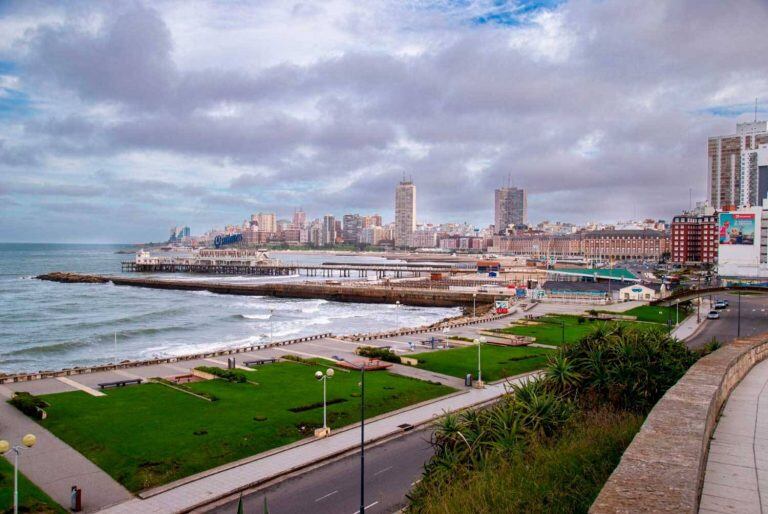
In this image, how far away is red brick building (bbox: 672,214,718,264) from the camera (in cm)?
14862

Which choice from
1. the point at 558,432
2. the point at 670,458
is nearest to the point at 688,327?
the point at 558,432

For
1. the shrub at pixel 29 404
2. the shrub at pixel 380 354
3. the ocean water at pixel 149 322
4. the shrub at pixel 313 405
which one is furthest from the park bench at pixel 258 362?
the ocean water at pixel 149 322

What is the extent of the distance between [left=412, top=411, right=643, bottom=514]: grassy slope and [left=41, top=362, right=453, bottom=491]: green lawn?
10682 mm

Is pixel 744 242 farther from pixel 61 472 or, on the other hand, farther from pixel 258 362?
pixel 61 472

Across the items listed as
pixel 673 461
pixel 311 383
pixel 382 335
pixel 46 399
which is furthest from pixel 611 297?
pixel 673 461

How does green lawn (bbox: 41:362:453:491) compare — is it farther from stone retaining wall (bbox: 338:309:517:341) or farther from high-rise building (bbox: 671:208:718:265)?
high-rise building (bbox: 671:208:718:265)

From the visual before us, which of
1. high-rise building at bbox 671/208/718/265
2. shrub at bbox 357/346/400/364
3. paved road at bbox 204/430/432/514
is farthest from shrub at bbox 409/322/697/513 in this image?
high-rise building at bbox 671/208/718/265

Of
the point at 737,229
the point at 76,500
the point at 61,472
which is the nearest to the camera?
the point at 76,500

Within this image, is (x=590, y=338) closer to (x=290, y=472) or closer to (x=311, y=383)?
(x=290, y=472)

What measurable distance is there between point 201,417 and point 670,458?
20871 mm

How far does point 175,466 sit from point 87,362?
31392mm

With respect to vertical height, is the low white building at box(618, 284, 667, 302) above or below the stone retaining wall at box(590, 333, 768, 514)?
below

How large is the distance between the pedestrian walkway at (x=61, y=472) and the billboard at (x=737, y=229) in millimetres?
116671

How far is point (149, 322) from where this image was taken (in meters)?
66.0
